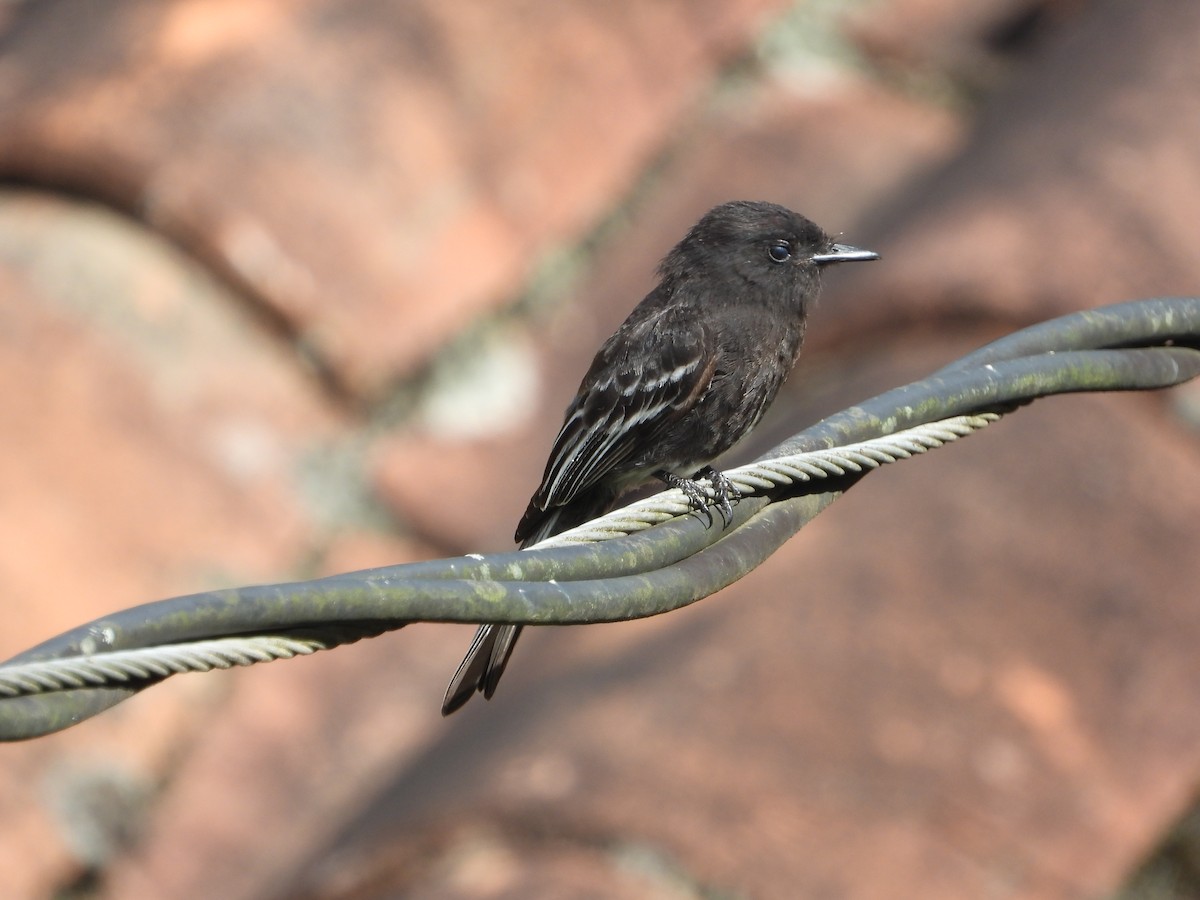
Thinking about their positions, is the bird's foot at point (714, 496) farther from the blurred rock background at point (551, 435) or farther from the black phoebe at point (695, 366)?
the blurred rock background at point (551, 435)

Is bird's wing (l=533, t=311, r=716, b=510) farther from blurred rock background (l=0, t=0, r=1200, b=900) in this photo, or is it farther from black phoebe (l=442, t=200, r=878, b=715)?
blurred rock background (l=0, t=0, r=1200, b=900)

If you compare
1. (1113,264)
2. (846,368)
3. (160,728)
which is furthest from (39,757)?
(1113,264)

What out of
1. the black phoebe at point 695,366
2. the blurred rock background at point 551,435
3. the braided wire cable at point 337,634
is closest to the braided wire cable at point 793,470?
the braided wire cable at point 337,634

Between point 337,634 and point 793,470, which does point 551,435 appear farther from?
point 337,634

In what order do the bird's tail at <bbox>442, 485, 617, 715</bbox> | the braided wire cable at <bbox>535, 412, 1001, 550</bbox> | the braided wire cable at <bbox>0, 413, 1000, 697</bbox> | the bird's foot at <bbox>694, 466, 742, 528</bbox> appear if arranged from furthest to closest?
the bird's tail at <bbox>442, 485, 617, 715</bbox>, the bird's foot at <bbox>694, 466, 742, 528</bbox>, the braided wire cable at <bbox>535, 412, 1001, 550</bbox>, the braided wire cable at <bbox>0, 413, 1000, 697</bbox>

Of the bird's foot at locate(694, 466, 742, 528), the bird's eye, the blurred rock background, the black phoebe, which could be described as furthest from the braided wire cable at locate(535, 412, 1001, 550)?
the blurred rock background

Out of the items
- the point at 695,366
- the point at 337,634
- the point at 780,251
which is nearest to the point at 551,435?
the point at 780,251

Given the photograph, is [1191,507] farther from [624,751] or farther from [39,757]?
[39,757]
